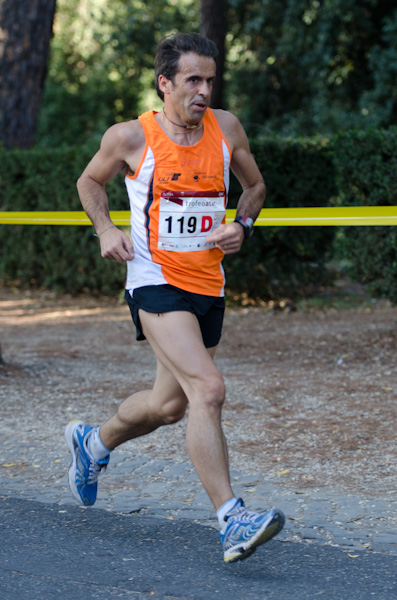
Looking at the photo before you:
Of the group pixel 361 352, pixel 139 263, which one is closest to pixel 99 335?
pixel 361 352

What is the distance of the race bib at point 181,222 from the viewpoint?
391cm

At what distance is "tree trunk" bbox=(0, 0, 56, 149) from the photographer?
1368 centimetres

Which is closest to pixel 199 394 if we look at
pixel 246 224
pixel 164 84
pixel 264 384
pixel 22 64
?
pixel 246 224

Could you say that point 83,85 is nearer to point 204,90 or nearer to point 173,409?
point 204,90

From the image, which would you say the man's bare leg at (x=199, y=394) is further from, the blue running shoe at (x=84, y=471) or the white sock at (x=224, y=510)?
the blue running shoe at (x=84, y=471)

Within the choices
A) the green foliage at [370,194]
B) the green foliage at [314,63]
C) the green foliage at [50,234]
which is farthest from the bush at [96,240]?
the green foliage at [314,63]

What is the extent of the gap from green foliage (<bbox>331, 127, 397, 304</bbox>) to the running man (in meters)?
4.96

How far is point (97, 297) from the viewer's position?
1305 centimetres

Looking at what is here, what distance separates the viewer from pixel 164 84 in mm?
3959

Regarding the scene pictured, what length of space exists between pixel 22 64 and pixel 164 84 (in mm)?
10753

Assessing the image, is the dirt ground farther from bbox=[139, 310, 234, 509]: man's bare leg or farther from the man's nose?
the man's nose

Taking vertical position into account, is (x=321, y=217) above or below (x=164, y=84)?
below

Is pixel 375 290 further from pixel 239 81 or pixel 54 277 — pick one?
pixel 239 81

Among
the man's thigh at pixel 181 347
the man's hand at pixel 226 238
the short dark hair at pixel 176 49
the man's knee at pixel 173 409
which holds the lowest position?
the man's knee at pixel 173 409
